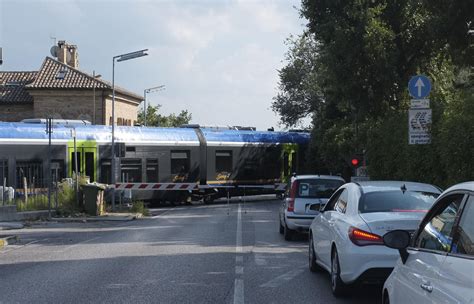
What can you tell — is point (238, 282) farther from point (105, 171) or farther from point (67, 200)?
point (105, 171)

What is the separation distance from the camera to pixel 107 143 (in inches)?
1163

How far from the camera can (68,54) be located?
58.2m

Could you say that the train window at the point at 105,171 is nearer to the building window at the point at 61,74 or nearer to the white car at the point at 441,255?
the building window at the point at 61,74

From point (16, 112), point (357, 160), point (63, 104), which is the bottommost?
point (357, 160)

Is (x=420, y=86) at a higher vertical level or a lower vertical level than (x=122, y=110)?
lower

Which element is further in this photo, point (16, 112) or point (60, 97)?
point (16, 112)

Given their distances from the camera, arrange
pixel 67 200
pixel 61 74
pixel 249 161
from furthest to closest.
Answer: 1. pixel 61 74
2. pixel 249 161
3. pixel 67 200

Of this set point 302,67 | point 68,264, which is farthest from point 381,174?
point 302,67

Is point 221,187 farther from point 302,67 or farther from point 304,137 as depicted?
point 302,67

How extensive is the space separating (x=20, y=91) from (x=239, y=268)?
151 feet

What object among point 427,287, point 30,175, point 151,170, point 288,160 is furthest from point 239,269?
point 288,160

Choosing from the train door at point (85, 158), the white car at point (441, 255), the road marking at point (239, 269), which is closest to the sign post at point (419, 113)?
the road marking at point (239, 269)

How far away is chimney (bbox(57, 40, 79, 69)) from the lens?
186 feet

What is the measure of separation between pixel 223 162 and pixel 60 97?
71.0 feet
